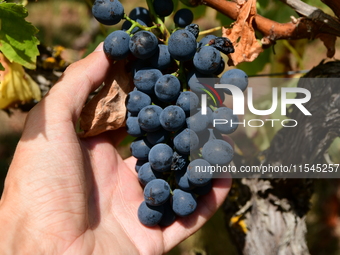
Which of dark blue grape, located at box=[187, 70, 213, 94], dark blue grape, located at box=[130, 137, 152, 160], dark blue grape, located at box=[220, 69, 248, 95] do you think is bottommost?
dark blue grape, located at box=[130, 137, 152, 160]

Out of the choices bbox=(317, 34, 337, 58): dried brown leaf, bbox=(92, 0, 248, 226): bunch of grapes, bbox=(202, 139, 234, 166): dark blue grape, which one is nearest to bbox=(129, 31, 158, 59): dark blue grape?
bbox=(92, 0, 248, 226): bunch of grapes

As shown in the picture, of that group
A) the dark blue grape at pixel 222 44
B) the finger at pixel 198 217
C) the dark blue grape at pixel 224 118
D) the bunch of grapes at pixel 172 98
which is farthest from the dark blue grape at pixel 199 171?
the dark blue grape at pixel 222 44

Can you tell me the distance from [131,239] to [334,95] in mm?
872

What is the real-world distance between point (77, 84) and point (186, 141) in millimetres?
413

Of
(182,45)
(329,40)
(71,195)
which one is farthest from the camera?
(329,40)

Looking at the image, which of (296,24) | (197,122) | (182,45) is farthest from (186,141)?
(296,24)

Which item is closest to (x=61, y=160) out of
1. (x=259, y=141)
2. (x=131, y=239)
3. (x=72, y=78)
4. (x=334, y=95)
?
(x=72, y=78)

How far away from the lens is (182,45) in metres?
0.98

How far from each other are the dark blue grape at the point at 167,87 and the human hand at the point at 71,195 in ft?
0.81

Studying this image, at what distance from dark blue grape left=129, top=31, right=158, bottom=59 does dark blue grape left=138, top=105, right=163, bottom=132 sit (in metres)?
0.16

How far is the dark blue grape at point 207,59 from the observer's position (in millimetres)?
991

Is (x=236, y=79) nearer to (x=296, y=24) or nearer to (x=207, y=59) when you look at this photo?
(x=207, y=59)

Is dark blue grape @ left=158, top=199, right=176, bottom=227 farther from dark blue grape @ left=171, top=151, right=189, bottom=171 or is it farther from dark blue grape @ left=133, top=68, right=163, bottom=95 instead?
dark blue grape @ left=133, top=68, right=163, bottom=95

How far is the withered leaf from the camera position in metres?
1.16
